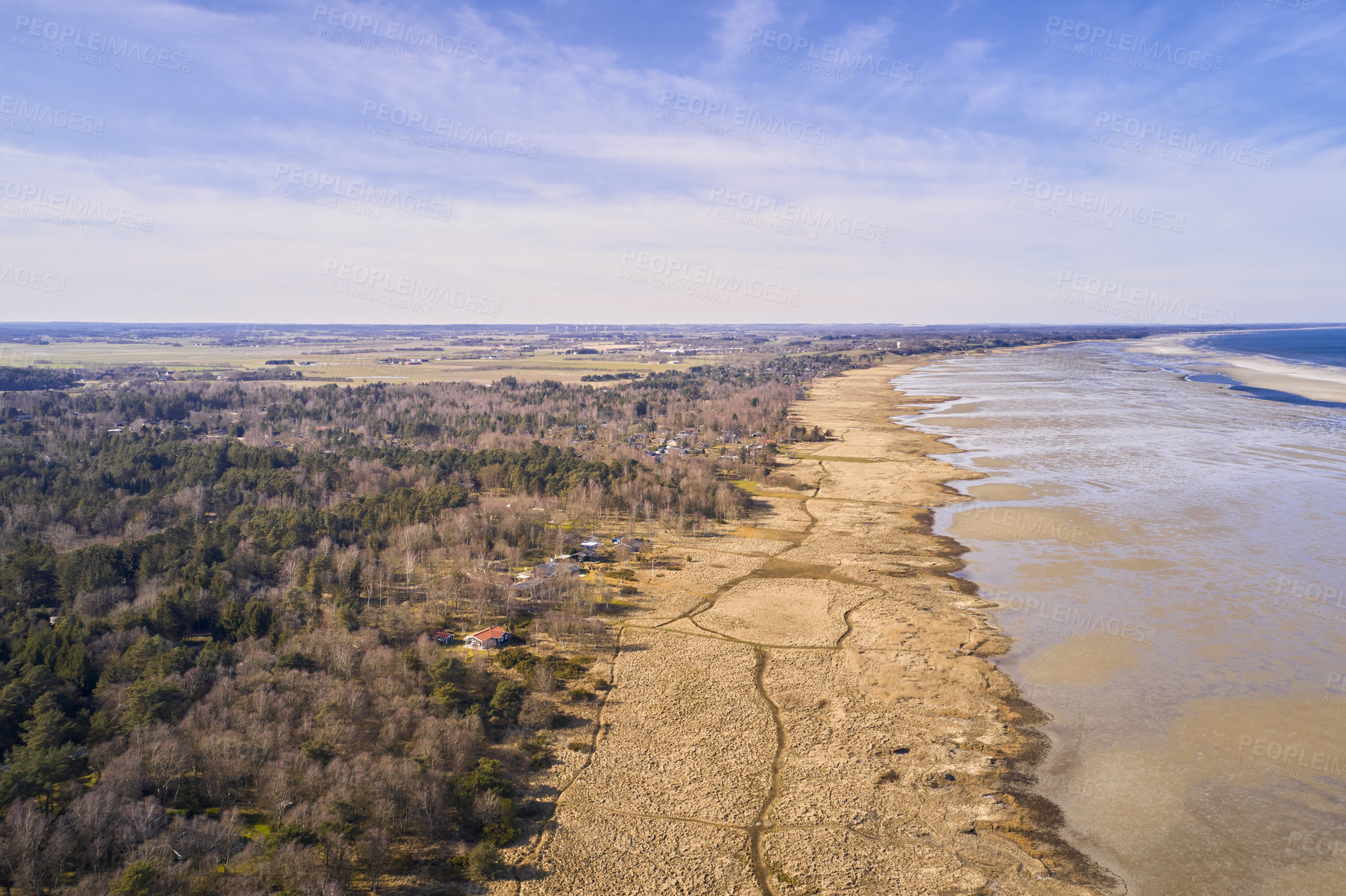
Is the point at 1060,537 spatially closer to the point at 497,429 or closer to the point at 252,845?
the point at 252,845

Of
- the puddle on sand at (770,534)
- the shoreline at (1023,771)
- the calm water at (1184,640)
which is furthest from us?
the puddle on sand at (770,534)

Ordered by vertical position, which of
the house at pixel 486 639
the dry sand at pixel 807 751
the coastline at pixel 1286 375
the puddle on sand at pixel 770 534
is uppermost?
the coastline at pixel 1286 375

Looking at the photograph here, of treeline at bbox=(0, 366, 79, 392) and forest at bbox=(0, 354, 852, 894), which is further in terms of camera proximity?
treeline at bbox=(0, 366, 79, 392)

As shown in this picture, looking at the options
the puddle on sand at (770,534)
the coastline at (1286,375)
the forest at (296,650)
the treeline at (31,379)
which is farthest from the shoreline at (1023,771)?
the treeline at (31,379)

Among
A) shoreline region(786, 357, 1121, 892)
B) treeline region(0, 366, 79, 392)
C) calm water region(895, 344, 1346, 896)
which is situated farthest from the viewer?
treeline region(0, 366, 79, 392)

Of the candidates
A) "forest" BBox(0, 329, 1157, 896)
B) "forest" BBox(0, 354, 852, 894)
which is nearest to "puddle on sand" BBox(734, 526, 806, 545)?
"forest" BBox(0, 329, 1157, 896)

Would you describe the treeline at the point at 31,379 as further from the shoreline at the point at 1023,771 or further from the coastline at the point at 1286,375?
the coastline at the point at 1286,375

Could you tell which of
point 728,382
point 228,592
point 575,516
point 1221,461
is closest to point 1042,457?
point 1221,461

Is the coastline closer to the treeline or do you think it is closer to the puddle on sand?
the puddle on sand
